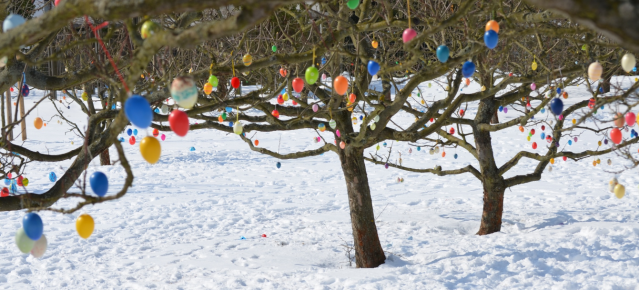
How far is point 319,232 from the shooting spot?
26.7ft

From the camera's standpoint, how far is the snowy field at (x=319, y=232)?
219 inches

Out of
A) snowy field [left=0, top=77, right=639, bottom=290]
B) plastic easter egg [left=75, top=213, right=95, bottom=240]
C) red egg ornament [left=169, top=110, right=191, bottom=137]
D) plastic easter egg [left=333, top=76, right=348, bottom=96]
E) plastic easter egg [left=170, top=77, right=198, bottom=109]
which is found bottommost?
snowy field [left=0, top=77, right=639, bottom=290]

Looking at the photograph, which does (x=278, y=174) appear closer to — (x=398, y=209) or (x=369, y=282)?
(x=398, y=209)

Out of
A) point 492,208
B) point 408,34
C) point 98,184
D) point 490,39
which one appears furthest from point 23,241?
point 492,208

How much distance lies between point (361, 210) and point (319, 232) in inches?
88.5

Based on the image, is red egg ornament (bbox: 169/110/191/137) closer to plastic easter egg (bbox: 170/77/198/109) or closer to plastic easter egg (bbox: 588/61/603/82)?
plastic easter egg (bbox: 170/77/198/109)

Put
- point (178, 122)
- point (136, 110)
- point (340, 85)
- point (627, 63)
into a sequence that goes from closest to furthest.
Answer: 1. point (136, 110)
2. point (178, 122)
3. point (627, 63)
4. point (340, 85)

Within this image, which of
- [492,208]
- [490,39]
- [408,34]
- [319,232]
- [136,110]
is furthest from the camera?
[319,232]

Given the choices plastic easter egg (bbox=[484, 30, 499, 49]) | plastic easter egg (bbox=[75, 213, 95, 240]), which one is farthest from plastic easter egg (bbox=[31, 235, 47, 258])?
plastic easter egg (bbox=[484, 30, 499, 49])

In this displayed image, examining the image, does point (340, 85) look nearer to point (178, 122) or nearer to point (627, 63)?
point (178, 122)

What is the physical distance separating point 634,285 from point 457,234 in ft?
9.11

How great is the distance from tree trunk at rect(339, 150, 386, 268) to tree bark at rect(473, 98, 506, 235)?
5.95 feet

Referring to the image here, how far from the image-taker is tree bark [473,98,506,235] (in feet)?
22.7

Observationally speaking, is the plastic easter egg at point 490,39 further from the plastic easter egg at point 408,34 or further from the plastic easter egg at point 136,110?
the plastic easter egg at point 136,110
